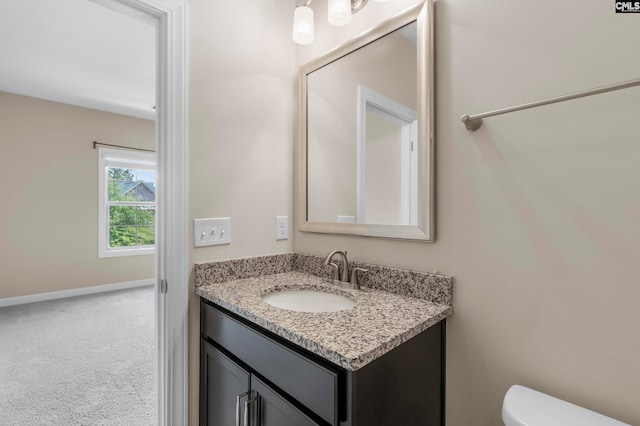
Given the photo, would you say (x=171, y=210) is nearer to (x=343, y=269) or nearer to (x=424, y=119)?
(x=343, y=269)

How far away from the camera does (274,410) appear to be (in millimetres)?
908

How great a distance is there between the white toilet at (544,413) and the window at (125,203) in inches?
172

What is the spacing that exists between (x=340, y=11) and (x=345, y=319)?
118cm

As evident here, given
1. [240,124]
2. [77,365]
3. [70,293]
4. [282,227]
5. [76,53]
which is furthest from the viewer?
[70,293]

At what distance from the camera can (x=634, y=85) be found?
68 centimetres

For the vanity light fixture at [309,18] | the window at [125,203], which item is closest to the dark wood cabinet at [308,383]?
the vanity light fixture at [309,18]

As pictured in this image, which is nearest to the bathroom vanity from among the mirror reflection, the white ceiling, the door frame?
the door frame

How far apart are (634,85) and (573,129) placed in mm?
155

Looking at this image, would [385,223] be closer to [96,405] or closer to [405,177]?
[405,177]

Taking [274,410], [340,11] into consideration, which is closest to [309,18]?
[340,11]

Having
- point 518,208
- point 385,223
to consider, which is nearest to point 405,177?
point 385,223

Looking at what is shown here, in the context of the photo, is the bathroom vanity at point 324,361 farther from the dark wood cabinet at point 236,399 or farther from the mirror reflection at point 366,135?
the mirror reflection at point 366,135

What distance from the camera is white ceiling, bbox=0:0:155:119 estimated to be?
2.21 m

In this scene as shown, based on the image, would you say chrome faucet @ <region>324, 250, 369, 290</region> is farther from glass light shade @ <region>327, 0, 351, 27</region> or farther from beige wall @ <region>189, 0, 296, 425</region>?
glass light shade @ <region>327, 0, 351, 27</region>
